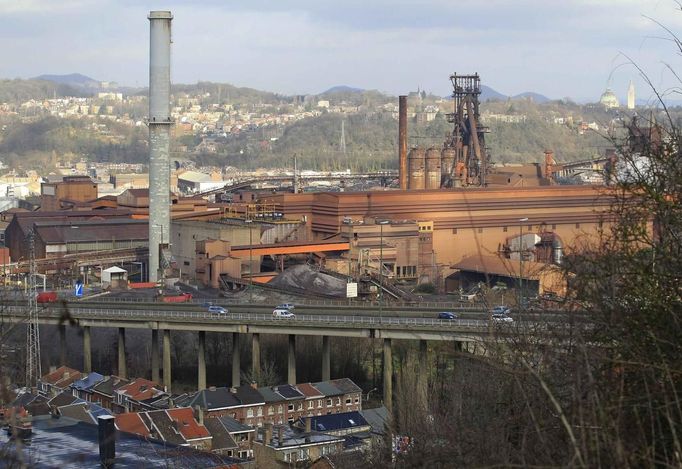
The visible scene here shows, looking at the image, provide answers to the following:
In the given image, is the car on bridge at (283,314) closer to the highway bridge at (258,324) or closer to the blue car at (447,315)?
the highway bridge at (258,324)

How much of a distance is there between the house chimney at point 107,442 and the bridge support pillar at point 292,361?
9.91m

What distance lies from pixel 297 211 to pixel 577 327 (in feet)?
124

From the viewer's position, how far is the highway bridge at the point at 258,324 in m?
23.5

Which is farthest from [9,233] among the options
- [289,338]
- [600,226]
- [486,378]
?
[600,226]

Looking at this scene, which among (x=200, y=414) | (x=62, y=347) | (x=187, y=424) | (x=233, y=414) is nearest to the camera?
(x=187, y=424)

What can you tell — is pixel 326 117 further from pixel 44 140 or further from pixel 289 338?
pixel 289 338

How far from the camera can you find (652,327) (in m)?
4.60

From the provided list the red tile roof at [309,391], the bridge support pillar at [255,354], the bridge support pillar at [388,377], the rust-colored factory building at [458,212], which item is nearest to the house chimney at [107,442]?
the red tile roof at [309,391]

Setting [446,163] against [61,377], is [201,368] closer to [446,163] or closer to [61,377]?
[61,377]

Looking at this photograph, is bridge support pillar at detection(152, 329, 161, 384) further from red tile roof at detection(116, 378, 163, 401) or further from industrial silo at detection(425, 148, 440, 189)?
industrial silo at detection(425, 148, 440, 189)

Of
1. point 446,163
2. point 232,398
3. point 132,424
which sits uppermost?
point 446,163

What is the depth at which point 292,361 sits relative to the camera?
24516 mm

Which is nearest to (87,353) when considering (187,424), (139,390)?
(139,390)

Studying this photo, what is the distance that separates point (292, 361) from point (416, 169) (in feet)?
96.6
